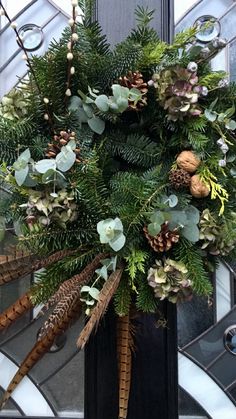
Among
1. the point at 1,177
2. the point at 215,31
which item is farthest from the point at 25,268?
the point at 215,31

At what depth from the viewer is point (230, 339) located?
104 centimetres

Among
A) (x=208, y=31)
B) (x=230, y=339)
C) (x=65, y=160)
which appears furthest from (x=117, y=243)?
(x=208, y=31)

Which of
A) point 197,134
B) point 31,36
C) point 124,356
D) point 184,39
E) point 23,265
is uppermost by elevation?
point 31,36

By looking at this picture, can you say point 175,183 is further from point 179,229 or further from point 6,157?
point 6,157

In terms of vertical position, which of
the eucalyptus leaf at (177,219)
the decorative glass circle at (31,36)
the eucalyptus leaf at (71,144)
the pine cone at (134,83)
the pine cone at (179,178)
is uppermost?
the decorative glass circle at (31,36)

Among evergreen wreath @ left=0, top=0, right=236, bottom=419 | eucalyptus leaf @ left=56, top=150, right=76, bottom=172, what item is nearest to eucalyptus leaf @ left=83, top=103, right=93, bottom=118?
evergreen wreath @ left=0, top=0, right=236, bottom=419

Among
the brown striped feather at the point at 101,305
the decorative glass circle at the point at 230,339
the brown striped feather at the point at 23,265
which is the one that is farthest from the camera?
the decorative glass circle at the point at 230,339

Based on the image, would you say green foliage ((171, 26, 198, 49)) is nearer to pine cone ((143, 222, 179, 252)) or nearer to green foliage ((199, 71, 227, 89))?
green foliage ((199, 71, 227, 89))

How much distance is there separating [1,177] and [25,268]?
0.51ft

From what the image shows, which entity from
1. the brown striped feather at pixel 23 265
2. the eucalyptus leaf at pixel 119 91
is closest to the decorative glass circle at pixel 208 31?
the eucalyptus leaf at pixel 119 91

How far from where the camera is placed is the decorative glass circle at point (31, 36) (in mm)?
1127

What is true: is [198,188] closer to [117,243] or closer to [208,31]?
[117,243]

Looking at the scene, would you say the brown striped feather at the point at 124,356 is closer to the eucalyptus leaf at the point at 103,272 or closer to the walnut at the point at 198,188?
the eucalyptus leaf at the point at 103,272

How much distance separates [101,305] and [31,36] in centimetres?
70
